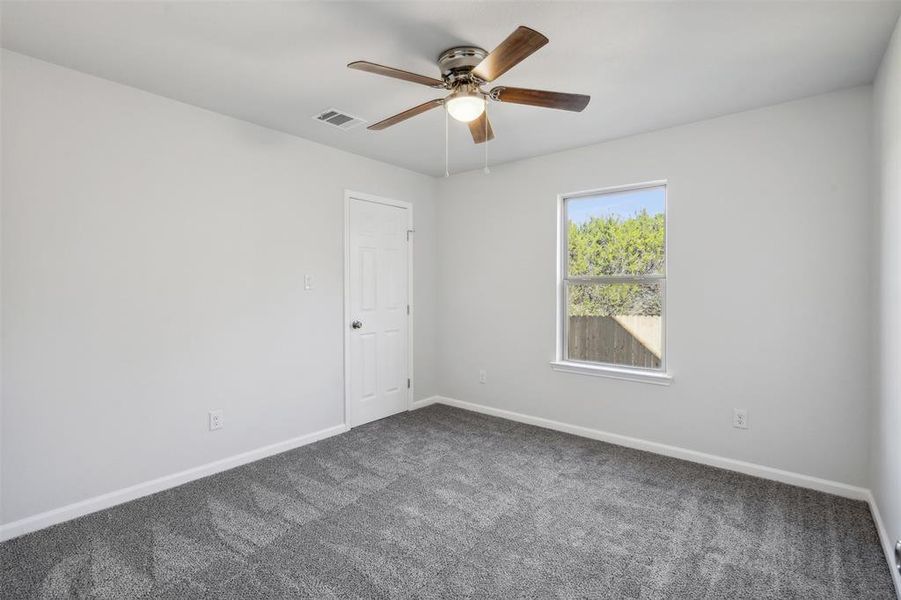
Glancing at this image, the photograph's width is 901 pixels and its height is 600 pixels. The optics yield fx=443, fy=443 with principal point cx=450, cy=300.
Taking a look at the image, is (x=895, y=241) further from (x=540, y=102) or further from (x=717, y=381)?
(x=540, y=102)

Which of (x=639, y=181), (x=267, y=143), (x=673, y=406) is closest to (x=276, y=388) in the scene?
(x=267, y=143)

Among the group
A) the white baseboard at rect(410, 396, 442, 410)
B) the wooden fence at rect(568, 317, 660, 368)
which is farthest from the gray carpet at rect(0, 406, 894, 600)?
the white baseboard at rect(410, 396, 442, 410)

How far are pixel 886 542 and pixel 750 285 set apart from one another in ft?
5.04

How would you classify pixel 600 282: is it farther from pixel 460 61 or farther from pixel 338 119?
pixel 338 119

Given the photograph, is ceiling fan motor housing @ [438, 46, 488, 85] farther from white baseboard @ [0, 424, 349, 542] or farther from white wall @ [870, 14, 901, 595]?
white baseboard @ [0, 424, 349, 542]

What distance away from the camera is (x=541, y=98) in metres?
2.18

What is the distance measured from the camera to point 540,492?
2770 millimetres

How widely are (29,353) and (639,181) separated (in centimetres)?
404

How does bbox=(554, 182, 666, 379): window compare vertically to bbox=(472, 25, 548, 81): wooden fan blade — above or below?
below

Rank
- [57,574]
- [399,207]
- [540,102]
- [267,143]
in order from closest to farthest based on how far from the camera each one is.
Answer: [57,574] → [540,102] → [267,143] → [399,207]

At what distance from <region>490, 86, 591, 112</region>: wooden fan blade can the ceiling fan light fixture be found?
9 cm

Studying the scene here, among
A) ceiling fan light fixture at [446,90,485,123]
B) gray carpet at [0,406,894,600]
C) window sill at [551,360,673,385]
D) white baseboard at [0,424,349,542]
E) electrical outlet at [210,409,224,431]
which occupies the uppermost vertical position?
ceiling fan light fixture at [446,90,485,123]

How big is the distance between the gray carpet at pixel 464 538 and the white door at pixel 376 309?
1000 mm

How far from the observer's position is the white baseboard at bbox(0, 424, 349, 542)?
2297 mm
